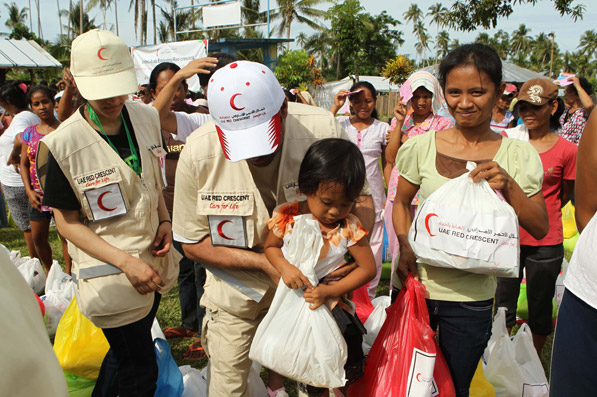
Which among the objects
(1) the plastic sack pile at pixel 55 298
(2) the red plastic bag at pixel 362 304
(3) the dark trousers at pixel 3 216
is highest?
(2) the red plastic bag at pixel 362 304

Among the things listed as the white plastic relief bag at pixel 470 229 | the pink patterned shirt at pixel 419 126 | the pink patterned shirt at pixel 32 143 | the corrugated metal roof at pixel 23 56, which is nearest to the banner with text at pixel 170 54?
the corrugated metal roof at pixel 23 56

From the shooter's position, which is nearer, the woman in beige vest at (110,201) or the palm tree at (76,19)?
the woman in beige vest at (110,201)

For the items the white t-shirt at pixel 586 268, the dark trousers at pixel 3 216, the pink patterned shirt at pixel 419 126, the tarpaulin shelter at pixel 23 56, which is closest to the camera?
the white t-shirt at pixel 586 268

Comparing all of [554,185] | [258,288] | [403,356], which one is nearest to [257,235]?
[258,288]

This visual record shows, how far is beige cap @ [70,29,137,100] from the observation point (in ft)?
6.63

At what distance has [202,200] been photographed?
196 centimetres

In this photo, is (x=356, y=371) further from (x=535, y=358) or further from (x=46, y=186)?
(x=46, y=186)

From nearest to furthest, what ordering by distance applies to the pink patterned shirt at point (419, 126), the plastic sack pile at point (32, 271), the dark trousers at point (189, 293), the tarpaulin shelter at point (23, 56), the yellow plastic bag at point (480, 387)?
1. the yellow plastic bag at point (480, 387)
2. the dark trousers at point (189, 293)
3. the pink patterned shirt at point (419, 126)
4. the plastic sack pile at point (32, 271)
5. the tarpaulin shelter at point (23, 56)

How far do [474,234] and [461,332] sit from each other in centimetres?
53

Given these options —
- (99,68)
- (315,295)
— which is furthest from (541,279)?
(99,68)

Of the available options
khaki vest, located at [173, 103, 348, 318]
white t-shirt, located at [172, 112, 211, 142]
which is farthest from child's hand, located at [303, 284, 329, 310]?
white t-shirt, located at [172, 112, 211, 142]

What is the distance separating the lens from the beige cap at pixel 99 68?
2.02m

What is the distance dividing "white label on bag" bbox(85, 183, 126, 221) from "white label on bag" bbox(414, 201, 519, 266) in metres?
1.34

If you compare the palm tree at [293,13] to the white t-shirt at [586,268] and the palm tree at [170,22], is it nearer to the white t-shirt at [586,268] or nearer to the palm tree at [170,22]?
the palm tree at [170,22]
